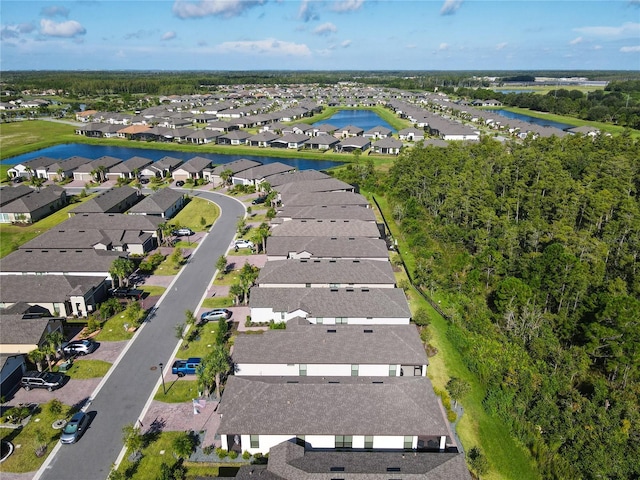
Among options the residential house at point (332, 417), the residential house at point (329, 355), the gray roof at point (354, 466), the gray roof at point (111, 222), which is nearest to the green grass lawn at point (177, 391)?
the residential house at point (329, 355)

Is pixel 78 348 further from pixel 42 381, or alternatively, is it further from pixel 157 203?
pixel 157 203

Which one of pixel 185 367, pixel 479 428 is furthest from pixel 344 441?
pixel 185 367

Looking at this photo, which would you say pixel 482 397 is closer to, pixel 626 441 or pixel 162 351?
pixel 626 441

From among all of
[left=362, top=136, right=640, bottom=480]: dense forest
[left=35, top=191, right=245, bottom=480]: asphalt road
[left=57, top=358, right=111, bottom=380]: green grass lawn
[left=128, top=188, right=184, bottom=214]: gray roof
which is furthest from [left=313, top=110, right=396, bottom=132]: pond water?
[left=57, top=358, right=111, bottom=380]: green grass lawn

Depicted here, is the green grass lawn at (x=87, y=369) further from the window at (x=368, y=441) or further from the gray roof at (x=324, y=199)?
the gray roof at (x=324, y=199)

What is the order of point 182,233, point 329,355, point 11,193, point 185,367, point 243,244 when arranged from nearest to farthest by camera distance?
point 329,355, point 185,367, point 243,244, point 182,233, point 11,193

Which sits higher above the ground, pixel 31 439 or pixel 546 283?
pixel 546 283

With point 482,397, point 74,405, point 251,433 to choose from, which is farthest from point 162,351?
point 482,397
